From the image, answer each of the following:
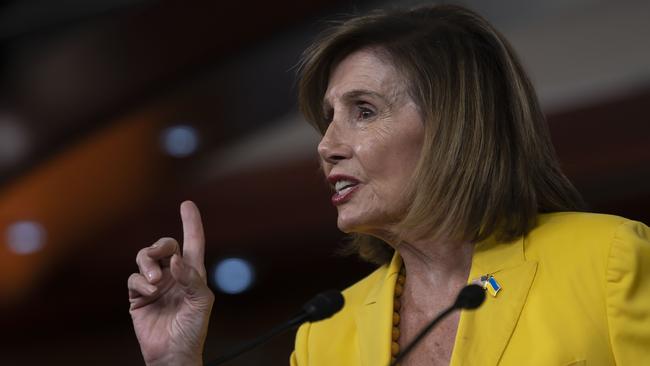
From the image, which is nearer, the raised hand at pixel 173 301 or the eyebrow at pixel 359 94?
the raised hand at pixel 173 301

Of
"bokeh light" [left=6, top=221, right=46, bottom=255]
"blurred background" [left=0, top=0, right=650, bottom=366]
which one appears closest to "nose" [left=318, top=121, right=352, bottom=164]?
"blurred background" [left=0, top=0, right=650, bottom=366]

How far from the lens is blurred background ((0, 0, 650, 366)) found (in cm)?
369

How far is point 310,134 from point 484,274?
270 centimetres

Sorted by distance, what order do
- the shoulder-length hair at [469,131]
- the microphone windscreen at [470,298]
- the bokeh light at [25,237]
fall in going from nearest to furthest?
the microphone windscreen at [470,298] < the shoulder-length hair at [469,131] < the bokeh light at [25,237]

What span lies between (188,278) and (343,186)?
1.02 feet

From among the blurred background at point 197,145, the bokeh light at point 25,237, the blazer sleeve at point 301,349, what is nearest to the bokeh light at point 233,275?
the blurred background at point 197,145

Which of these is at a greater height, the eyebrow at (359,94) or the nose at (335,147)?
the eyebrow at (359,94)

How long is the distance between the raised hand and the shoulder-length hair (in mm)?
350

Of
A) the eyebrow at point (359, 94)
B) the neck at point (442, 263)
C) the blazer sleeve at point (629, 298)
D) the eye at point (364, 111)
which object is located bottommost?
the blazer sleeve at point (629, 298)

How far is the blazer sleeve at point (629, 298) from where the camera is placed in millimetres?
1439

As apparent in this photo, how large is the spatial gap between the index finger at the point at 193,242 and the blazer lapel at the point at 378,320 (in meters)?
0.31

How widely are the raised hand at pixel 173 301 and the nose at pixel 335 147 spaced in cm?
24

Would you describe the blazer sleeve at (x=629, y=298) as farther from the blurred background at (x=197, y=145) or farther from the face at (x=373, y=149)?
the blurred background at (x=197, y=145)

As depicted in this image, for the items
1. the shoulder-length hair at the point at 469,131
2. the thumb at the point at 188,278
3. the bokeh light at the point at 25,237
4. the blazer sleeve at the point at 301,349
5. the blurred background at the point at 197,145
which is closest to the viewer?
the thumb at the point at 188,278
